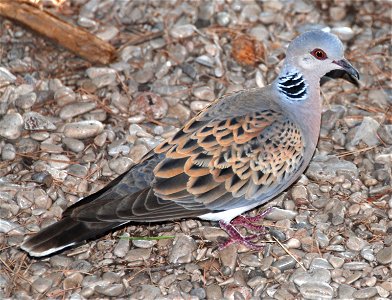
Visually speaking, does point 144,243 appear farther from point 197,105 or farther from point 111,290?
point 197,105

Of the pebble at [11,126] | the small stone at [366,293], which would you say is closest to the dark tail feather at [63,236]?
the pebble at [11,126]

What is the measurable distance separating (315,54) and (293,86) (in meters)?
0.28

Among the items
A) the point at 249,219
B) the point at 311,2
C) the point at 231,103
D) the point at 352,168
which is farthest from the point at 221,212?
the point at 311,2

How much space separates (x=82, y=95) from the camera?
22.8 ft

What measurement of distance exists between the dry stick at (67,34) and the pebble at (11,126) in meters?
1.01

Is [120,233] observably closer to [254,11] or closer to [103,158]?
[103,158]

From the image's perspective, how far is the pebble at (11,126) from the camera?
21.2 ft

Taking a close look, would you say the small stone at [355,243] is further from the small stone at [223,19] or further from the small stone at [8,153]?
the small stone at [223,19]

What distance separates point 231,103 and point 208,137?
0.41 m

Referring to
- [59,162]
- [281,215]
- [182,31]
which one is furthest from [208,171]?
[182,31]

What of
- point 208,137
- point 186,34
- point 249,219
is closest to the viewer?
point 208,137

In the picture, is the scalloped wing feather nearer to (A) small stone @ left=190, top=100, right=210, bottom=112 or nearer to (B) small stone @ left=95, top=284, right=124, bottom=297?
(B) small stone @ left=95, top=284, right=124, bottom=297

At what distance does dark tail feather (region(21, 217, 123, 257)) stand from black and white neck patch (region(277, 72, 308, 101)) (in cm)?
163

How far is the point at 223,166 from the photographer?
5379 mm
